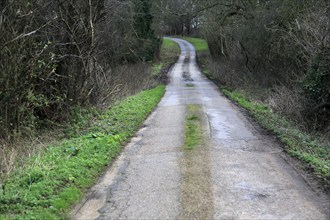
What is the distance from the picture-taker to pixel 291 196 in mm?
6598

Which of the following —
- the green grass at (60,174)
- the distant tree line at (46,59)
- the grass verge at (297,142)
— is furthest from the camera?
the distant tree line at (46,59)

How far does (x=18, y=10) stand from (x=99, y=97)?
6446 mm

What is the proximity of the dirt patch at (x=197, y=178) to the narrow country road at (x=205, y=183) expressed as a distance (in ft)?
0.04

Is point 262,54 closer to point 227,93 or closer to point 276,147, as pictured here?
point 227,93

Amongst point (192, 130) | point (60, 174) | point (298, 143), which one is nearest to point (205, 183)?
point (60, 174)

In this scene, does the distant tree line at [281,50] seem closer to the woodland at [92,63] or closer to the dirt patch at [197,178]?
the woodland at [92,63]

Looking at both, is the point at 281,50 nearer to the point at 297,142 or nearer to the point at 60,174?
the point at 297,142

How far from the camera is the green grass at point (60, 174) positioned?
611 cm

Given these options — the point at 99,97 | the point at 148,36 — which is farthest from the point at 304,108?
the point at 148,36

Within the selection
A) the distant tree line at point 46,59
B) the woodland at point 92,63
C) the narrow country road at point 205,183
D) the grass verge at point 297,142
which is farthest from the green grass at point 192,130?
the distant tree line at point 46,59

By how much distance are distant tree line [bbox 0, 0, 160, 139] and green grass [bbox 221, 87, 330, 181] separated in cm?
629

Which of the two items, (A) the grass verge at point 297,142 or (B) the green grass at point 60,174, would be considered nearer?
(B) the green grass at point 60,174

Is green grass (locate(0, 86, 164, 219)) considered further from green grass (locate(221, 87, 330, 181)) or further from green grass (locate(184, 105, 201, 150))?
green grass (locate(221, 87, 330, 181))

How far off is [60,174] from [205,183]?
261cm
